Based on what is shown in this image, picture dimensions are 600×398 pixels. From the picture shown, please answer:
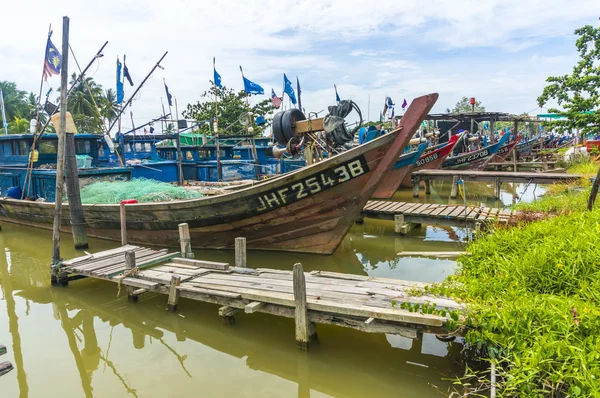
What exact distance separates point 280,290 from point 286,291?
10cm

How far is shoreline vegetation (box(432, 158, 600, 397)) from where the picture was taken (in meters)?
2.85

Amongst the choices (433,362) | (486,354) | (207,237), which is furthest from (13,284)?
(486,354)

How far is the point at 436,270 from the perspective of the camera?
789 cm

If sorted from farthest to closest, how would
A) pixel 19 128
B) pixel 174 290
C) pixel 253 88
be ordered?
pixel 19 128 → pixel 253 88 → pixel 174 290

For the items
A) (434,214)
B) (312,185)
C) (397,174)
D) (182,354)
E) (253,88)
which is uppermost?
(253,88)

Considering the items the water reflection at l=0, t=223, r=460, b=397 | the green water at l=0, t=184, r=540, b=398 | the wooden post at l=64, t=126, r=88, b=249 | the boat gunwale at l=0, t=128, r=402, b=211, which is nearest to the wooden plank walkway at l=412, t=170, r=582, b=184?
the green water at l=0, t=184, r=540, b=398

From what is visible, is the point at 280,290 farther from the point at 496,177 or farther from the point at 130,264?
the point at 496,177

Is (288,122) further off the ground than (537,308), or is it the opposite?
(288,122)

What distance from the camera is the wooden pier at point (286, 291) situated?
419cm

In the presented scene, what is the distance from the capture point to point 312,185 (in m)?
7.74

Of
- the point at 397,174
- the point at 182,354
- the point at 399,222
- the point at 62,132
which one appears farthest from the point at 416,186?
the point at 182,354

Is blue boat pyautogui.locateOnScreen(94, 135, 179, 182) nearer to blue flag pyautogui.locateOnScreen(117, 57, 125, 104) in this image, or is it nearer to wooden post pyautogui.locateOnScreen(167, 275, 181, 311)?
blue flag pyautogui.locateOnScreen(117, 57, 125, 104)

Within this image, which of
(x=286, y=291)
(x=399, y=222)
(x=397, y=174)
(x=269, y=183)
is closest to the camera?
(x=286, y=291)

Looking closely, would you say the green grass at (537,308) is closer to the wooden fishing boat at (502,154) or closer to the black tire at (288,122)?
the black tire at (288,122)
